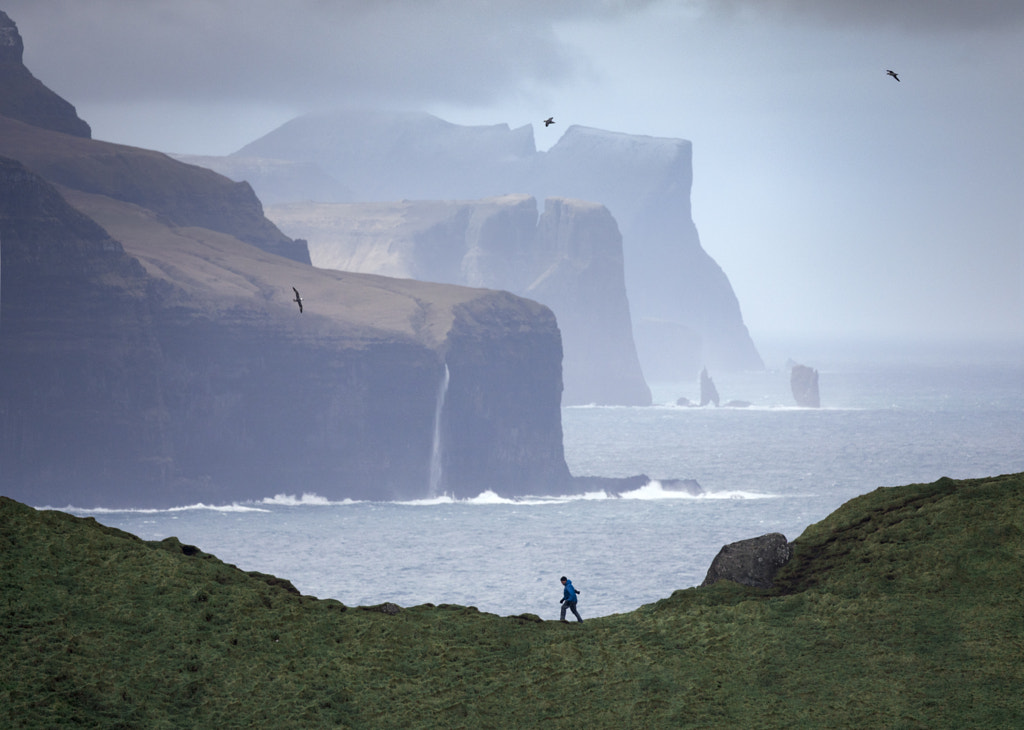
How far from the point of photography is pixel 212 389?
182 meters

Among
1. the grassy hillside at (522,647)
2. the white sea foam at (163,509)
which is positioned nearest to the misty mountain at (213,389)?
the white sea foam at (163,509)

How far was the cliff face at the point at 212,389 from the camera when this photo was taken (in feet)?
554

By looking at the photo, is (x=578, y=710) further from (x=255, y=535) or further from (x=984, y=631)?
(x=255, y=535)

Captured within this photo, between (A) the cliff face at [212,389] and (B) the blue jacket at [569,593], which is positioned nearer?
(B) the blue jacket at [569,593]

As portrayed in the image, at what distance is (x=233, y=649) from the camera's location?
33094 millimetres

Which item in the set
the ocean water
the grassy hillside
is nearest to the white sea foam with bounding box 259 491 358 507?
the ocean water

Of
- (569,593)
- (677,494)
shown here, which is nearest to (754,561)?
(569,593)

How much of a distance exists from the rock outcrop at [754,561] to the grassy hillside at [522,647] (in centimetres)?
75

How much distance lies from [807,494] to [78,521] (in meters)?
145

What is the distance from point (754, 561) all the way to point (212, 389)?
15155 cm

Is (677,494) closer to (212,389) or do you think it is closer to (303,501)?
(303,501)

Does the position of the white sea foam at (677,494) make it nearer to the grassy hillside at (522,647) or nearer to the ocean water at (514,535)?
the ocean water at (514,535)

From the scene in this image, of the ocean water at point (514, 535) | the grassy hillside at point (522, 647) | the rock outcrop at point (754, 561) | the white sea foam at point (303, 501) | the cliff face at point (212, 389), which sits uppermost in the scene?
the cliff face at point (212, 389)

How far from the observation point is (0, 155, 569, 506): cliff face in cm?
16888
